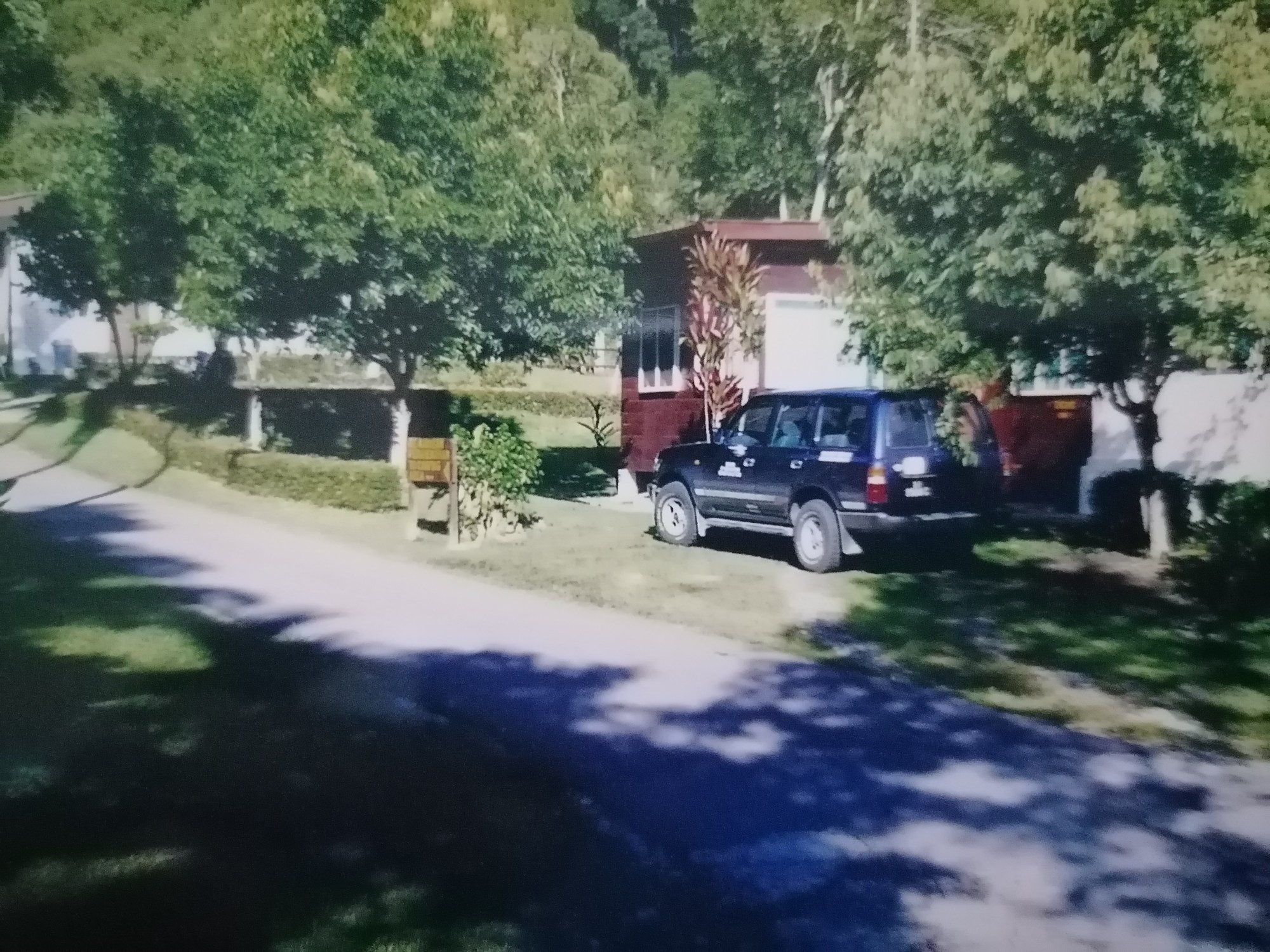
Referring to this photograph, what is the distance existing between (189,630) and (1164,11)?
5.92 m

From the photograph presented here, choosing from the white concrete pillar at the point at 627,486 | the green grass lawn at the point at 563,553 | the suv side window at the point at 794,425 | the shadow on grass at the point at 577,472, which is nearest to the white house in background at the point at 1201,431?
the suv side window at the point at 794,425

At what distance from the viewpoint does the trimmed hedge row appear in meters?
6.42

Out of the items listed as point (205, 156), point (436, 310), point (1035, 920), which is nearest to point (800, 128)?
point (436, 310)

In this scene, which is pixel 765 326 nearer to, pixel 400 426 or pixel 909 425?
pixel 909 425

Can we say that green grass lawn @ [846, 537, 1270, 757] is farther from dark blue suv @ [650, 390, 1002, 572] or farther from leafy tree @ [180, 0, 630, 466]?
leafy tree @ [180, 0, 630, 466]

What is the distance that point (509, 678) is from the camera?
583 cm

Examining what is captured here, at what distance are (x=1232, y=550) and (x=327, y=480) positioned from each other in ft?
18.8

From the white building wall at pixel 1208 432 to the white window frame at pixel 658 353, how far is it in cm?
355

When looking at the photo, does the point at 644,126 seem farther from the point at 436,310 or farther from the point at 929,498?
the point at 929,498

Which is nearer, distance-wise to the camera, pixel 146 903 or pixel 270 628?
pixel 146 903

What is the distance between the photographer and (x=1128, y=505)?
25.9ft

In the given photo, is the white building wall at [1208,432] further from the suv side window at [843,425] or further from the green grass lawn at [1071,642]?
the suv side window at [843,425]

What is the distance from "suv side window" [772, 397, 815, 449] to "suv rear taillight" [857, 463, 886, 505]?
66 centimetres

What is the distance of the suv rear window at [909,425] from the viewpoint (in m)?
8.34
